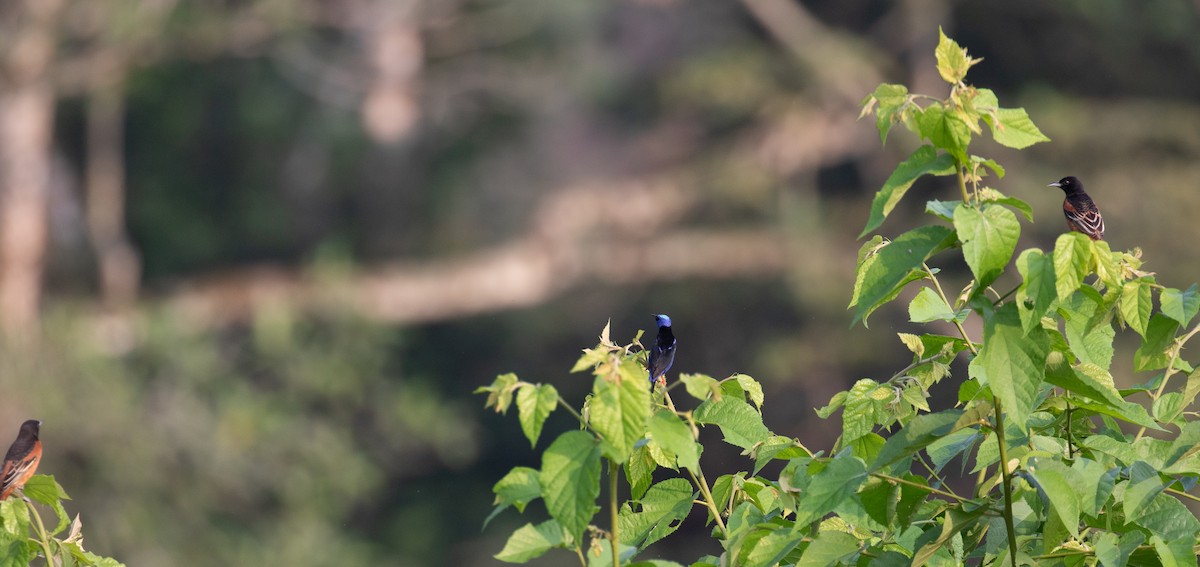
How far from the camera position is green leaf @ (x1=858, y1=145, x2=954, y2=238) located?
1.01 m

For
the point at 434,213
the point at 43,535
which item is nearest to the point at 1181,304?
the point at 43,535

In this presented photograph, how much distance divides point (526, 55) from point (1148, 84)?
494 cm

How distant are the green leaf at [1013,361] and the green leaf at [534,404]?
31cm

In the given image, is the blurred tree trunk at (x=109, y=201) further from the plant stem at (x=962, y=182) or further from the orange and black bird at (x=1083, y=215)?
the plant stem at (x=962, y=182)

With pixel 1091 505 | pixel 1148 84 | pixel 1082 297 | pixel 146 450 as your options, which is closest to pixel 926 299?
pixel 1082 297

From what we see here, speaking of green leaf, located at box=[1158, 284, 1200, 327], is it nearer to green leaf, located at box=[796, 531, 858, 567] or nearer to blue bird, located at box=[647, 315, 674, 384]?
green leaf, located at box=[796, 531, 858, 567]

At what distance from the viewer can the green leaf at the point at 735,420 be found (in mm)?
1113

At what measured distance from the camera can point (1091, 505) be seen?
99 cm

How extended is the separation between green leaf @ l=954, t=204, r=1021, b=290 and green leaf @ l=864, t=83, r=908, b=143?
0.29ft

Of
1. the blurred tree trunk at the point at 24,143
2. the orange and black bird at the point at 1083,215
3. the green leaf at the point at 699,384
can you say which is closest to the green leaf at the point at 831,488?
the green leaf at the point at 699,384

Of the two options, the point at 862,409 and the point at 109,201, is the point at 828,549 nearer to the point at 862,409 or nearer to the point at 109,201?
the point at 862,409

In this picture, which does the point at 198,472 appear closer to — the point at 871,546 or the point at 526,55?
the point at 526,55

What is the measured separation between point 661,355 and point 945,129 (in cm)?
41

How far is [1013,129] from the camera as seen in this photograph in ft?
3.49
